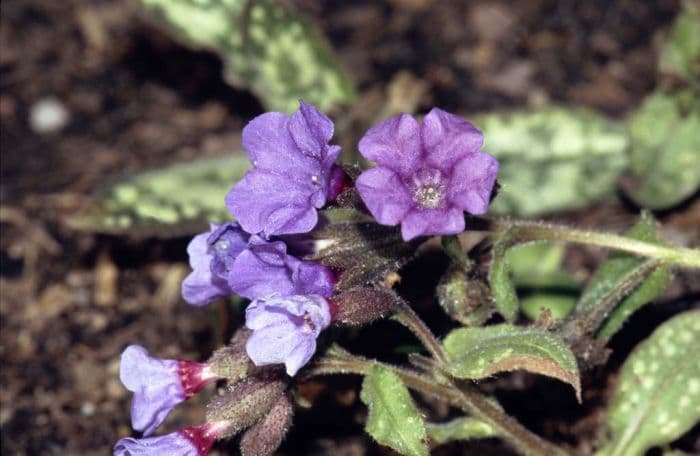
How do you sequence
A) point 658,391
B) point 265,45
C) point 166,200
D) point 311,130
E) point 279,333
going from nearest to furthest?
1. point 279,333
2. point 311,130
3. point 658,391
4. point 166,200
5. point 265,45

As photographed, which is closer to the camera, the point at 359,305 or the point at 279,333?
the point at 279,333

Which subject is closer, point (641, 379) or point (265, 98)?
point (641, 379)

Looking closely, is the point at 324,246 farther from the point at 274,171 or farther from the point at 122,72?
the point at 122,72

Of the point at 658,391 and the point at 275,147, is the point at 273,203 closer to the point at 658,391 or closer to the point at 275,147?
the point at 275,147

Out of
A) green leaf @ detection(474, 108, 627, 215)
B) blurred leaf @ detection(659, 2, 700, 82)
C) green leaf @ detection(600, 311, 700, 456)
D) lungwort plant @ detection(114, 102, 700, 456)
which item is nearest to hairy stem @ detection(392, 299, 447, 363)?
lungwort plant @ detection(114, 102, 700, 456)

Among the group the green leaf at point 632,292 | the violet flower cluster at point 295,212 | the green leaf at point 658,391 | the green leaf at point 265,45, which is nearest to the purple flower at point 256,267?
the violet flower cluster at point 295,212

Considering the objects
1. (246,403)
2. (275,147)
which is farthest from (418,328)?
(275,147)

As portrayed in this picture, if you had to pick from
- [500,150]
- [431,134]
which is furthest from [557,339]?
[500,150]

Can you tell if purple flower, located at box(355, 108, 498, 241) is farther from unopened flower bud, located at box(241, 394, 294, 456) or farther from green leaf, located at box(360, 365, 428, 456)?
unopened flower bud, located at box(241, 394, 294, 456)
